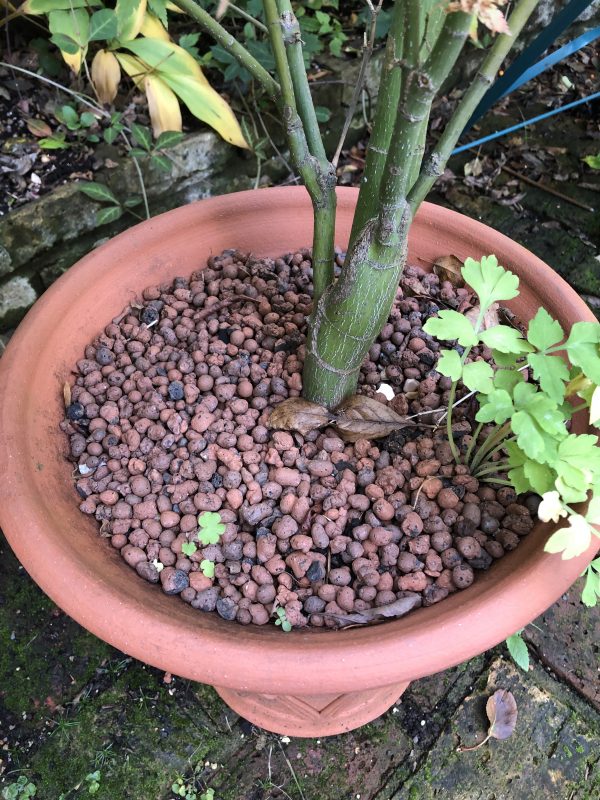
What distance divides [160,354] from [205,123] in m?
0.94

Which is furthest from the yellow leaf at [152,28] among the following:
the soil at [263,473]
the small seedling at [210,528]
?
the small seedling at [210,528]

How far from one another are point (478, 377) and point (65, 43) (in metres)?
1.33

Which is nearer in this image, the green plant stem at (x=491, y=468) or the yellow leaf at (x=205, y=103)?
the green plant stem at (x=491, y=468)

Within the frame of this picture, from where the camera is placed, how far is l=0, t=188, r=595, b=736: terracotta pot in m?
0.90

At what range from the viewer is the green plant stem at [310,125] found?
35.1 inches

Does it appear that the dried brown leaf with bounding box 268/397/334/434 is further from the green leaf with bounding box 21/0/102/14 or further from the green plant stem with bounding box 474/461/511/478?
the green leaf with bounding box 21/0/102/14

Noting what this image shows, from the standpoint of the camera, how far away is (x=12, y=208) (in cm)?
167

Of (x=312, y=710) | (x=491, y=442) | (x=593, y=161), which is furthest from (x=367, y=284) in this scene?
(x=593, y=161)

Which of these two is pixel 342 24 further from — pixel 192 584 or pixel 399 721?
pixel 399 721

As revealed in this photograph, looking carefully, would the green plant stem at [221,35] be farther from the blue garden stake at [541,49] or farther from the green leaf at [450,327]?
the blue garden stake at [541,49]

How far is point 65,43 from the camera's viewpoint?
158 cm

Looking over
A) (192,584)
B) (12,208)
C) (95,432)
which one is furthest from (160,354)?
(12,208)

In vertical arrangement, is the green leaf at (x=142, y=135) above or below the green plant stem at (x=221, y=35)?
below

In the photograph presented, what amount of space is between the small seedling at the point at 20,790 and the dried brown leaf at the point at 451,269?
4.35 feet
